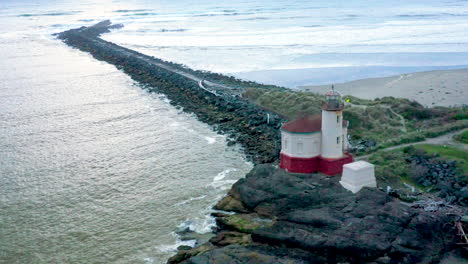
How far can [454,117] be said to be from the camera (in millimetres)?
24641

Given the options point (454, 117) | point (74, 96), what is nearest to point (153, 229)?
point (454, 117)

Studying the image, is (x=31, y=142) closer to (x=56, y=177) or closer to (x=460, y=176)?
(x=56, y=177)

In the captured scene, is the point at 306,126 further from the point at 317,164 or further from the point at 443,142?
the point at 443,142

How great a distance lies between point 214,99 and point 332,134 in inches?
674

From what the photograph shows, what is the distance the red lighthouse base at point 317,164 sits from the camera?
17047 millimetres

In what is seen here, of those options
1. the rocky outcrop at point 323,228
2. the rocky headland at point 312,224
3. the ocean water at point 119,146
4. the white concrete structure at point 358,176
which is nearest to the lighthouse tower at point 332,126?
the rocky headland at point 312,224

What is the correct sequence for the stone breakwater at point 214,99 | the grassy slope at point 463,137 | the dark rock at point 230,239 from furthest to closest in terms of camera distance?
the stone breakwater at point 214,99
the grassy slope at point 463,137
the dark rock at point 230,239

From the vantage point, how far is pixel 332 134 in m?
16.9

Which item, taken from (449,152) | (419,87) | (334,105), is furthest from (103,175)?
→ (419,87)

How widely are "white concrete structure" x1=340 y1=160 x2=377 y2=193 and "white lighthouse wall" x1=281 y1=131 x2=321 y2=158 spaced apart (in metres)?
1.90

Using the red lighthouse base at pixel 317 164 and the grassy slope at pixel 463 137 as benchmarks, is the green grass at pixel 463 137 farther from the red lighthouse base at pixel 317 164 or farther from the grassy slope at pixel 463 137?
the red lighthouse base at pixel 317 164

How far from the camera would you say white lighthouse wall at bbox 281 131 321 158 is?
1705cm

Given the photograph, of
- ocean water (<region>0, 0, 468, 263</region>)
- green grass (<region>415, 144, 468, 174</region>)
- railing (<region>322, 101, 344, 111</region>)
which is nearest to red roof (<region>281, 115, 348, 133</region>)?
railing (<region>322, 101, 344, 111</region>)

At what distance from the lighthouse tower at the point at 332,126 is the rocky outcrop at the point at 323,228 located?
1308mm
